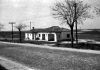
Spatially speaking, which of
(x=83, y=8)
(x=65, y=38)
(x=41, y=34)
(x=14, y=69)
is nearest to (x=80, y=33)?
(x=65, y=38)

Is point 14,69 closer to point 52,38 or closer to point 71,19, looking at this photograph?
point 71,19

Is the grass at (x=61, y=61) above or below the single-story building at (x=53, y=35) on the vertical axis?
below

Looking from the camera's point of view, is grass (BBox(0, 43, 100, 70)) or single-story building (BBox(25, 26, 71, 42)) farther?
single-story building (BBox(25, 26, 71, 42))

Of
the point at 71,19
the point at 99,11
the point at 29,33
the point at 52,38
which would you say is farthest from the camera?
the point at 29,33

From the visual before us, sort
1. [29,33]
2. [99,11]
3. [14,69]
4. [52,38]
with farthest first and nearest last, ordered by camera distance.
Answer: [29,33]
[52,38]
[99,11]
[14,69]

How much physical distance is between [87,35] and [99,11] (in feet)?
114

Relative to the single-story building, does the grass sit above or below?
below

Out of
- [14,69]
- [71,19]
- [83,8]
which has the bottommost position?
[14,69]

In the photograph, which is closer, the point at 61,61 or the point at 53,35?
the point at 61,61

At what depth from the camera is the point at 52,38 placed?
4531 cm

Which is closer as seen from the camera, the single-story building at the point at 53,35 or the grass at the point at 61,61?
the grass at the point at 61,61

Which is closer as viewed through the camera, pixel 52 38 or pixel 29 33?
pixel 52 38

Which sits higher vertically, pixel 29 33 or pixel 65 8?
pixel 65 8

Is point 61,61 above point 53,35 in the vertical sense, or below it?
below
